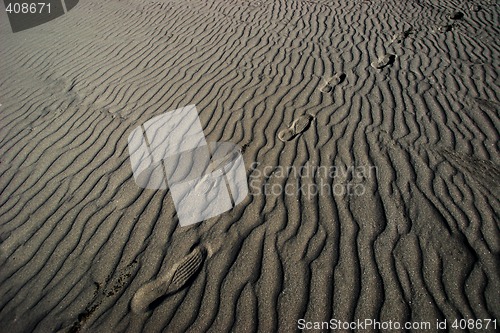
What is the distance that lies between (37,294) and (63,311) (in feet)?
1.29

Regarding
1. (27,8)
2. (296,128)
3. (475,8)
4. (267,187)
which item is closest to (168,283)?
(267,187)

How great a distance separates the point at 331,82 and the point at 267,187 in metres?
2.77

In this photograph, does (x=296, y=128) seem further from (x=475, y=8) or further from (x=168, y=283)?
(x=475, y=8)

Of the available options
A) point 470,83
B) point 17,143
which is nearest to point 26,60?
point 17,143

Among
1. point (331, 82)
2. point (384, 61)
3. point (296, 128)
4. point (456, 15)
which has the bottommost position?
point (296, 128)

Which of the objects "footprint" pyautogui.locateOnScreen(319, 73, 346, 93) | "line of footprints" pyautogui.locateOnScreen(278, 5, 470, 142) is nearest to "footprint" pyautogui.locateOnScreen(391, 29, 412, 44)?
"line of footprints" pyautogui.locateOnScreen(278, 5, 470, 142)

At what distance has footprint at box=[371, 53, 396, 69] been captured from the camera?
18.1 ft

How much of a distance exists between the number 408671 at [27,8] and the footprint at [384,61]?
11022 mm

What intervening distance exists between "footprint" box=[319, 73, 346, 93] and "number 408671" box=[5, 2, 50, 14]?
10.4 metres

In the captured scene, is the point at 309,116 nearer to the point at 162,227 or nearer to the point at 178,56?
the point at 162,227

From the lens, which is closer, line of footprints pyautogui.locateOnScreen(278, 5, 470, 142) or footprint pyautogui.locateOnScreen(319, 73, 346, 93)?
line of footprints pyautogui.locateOnScreen(278, 5, 470, 142)

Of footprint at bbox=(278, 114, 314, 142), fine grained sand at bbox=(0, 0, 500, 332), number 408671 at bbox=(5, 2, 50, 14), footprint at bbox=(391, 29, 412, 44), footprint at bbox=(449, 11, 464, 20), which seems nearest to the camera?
fine grained sand at bbox=(0, 0, 500, 332)

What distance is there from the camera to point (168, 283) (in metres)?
2.79

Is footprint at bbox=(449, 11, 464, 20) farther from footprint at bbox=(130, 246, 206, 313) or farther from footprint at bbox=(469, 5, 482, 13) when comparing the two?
footprint at bbox=(130, 246, 206, 313)
